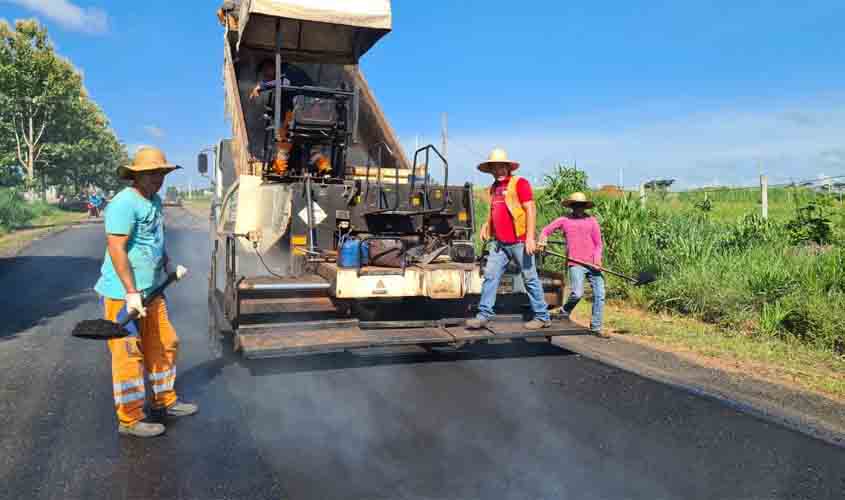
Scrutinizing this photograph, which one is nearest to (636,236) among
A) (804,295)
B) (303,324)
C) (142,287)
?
(804,295)

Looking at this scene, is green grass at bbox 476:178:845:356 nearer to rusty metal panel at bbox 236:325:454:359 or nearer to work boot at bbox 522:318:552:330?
work boot at bbox 522:318:552:330

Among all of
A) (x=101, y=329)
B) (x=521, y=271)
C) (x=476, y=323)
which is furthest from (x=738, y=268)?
(x=101, y=329)

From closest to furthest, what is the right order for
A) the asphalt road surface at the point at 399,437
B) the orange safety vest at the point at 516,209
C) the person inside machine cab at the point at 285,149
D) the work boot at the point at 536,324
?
the asphalt road surface at the point at 399,437
the work boot at the point at 536,324
the orange safety vest at the point at 516,209
the person inside machine cab at the point at 285,149

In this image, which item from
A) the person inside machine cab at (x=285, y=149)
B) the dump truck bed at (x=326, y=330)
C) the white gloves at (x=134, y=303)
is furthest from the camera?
the person inside machine cab at (x=285, y=149)

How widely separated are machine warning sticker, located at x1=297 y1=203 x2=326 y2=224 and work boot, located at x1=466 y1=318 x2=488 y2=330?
187cm

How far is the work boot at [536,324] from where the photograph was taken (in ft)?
19.1

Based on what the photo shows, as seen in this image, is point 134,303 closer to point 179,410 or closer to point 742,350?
point 179,410

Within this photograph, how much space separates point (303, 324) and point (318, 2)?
3.85 meters

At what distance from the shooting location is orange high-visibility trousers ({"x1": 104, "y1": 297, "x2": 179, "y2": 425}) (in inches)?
154

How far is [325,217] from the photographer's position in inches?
261

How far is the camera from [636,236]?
9.88 metres

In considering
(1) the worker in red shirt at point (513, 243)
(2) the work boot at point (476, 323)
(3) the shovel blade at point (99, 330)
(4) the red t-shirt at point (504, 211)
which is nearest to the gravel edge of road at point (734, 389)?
(1) the worker in red shirt at point (513, 243)

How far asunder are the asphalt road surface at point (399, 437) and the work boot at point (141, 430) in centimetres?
5

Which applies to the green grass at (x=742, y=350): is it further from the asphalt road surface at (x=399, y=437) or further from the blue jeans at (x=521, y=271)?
the blue jeans at (x=521, y=271)
